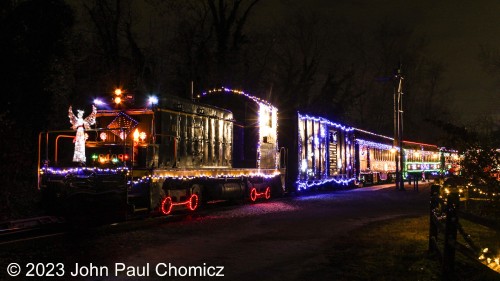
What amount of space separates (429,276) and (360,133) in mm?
26247

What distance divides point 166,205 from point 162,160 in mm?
1334

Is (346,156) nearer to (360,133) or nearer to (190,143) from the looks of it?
(360,133)

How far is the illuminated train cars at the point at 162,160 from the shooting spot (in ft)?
44.1

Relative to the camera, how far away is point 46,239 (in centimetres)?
1008

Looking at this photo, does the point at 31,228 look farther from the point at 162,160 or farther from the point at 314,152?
the point at 314,152

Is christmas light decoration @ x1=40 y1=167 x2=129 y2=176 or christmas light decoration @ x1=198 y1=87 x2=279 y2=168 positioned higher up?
christmas light decoration @ x1=198 y1=87 x2=279 y2=168

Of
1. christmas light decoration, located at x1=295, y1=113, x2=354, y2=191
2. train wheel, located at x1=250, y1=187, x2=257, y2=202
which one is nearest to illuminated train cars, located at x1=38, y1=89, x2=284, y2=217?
train wheel, located at x1=250, y1=187, x2=257, y2=202

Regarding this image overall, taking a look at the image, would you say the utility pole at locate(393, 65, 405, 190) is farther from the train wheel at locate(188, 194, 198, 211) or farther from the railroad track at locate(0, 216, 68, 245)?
the railroad track at locate(0, 216, 68, 245)

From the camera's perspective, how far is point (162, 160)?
1495 cm

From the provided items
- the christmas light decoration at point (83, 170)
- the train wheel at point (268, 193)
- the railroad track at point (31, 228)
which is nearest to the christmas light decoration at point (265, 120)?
the train wheel at point (268, 193)

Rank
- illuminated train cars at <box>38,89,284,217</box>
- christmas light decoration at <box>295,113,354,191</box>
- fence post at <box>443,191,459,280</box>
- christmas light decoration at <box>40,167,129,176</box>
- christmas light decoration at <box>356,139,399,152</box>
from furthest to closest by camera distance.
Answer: christmas light decoration at <box>356,139,399,152</box> < christmas light decoration at <box>295,113,354,191</box> < illuminated train cars at <box>38,89,284,217</box> < christmas light decoration at <box>40,167,129,176</box> < fence post at <box>443,191,459,280</box>

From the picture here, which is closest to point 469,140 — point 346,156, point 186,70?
point 346,156

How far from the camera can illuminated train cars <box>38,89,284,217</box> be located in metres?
13.4

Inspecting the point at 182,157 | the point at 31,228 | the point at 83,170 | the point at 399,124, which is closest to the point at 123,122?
the point at 83,170
